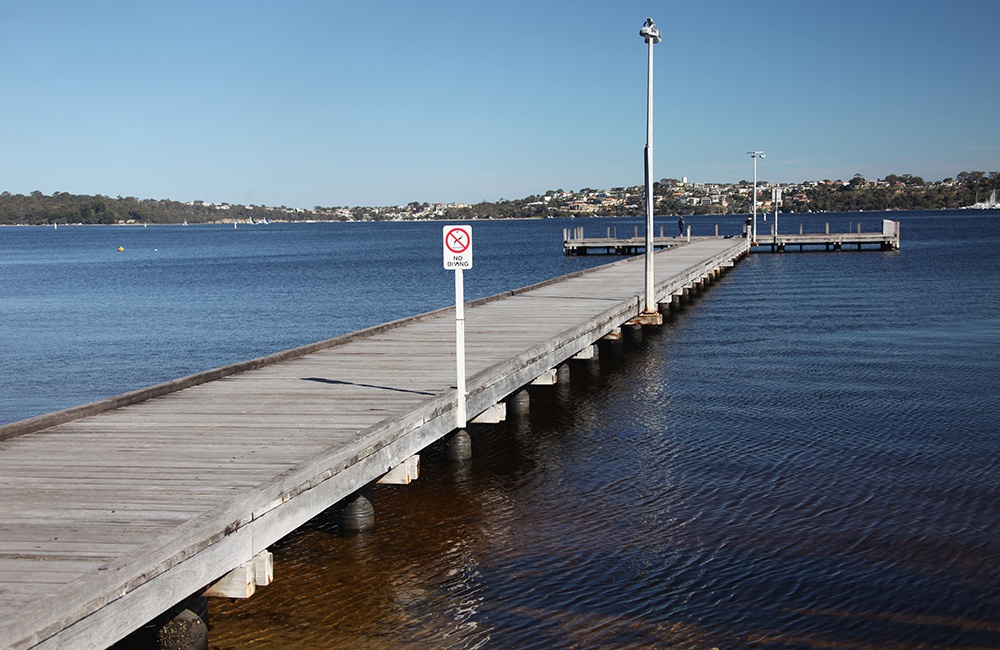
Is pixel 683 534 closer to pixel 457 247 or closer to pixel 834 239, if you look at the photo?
pixel 457 247

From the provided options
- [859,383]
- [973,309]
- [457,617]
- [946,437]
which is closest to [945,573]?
[457,617]

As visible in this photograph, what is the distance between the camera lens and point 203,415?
947 cm

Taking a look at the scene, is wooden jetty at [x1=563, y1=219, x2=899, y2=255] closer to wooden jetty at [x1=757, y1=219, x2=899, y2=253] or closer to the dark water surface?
wooden jetty at [x1=757, y1=219, x2=899, y2=253]

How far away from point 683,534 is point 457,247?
10.9ft

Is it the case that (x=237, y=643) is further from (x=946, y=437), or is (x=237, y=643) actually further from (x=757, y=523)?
(x=946, y=437)

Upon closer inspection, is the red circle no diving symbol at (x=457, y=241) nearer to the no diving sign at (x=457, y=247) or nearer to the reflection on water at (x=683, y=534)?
the no diving sign at (x=457, y=247)

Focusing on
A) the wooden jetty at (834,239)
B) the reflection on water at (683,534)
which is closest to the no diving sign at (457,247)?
the reflection on water at (683,534)

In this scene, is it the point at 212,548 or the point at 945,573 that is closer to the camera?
the point at 212,548

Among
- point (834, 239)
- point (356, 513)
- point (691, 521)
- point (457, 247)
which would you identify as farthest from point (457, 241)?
point (834, 239)


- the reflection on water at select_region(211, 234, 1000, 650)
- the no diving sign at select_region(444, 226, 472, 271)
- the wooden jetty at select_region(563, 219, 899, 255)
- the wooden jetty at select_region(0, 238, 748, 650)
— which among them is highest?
the no diving sign at select_region(444, 226, 472, 271)

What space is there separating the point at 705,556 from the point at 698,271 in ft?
81.4

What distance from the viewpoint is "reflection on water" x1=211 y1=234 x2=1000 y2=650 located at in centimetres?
713

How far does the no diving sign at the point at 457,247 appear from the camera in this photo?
381 inches

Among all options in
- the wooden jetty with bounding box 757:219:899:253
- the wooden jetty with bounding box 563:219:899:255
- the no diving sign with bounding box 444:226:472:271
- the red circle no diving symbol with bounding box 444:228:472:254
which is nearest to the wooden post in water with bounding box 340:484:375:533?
the no diving sign with bounding box 444:226:472:271
